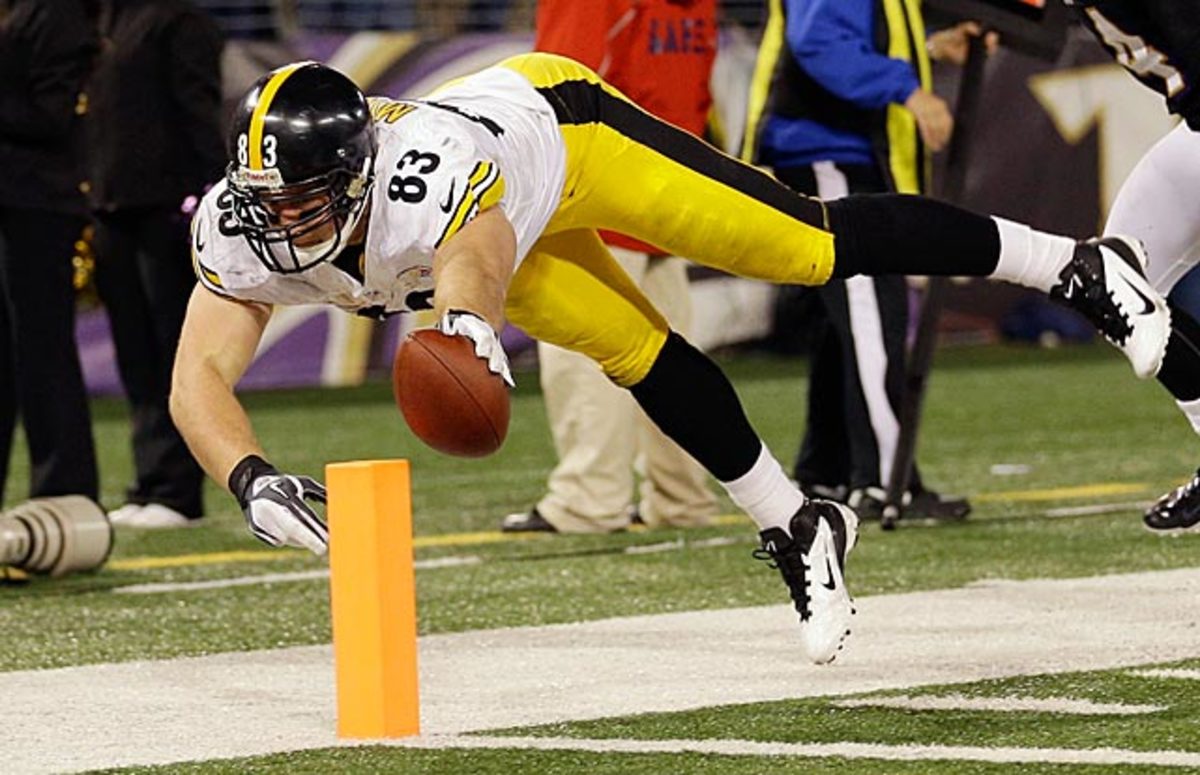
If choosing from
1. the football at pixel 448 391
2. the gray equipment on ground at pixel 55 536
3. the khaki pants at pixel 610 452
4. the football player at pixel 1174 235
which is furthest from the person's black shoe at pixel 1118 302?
the gray equipment on ground at pixel 55 536

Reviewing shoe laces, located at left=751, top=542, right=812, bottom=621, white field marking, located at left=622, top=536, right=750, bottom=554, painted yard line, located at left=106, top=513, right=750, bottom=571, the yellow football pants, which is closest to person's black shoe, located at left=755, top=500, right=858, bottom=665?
shoe laces, located at left=751, top=542, right=812, bottom=621

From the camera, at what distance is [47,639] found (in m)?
5.20

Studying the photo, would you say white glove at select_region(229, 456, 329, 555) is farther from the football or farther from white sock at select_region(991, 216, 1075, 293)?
white sock at select_region(991, 216, 1075, 293)

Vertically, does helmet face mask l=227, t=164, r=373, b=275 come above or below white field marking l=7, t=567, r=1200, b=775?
above

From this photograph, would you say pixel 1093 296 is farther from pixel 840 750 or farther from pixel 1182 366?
pixel 840 750

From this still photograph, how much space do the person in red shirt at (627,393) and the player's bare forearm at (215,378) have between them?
2676 mm

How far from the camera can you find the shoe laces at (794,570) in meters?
4.66

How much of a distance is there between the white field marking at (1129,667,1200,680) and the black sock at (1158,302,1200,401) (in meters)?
0.94

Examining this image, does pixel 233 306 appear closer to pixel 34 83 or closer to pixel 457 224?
pixel 457 224

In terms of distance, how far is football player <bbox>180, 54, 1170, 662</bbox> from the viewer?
13.1 feet

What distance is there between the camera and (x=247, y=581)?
6.17 m

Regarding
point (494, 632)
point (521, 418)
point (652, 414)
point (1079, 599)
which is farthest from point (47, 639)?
point (521, 418)

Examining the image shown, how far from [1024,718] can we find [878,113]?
10.8ft

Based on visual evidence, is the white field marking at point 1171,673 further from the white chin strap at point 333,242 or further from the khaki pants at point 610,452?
the khaki pants at point 610,452
